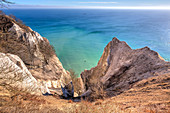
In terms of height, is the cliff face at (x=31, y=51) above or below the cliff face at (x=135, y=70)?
above

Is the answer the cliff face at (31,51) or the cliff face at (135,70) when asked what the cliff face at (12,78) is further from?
the cliff face at (31,51)

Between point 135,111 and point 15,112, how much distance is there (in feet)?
19.2

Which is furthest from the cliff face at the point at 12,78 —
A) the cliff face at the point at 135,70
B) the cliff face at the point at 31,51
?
the cliff face at the point at 31,51

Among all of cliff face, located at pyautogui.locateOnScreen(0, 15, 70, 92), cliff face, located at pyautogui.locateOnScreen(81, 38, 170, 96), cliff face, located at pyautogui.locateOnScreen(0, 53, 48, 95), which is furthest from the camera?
cliff face, located at pyautogui.locateOnScreen(0, 15, 70, 92)

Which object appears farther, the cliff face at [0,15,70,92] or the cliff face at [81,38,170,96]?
the cliff face at [0,15,70,92]

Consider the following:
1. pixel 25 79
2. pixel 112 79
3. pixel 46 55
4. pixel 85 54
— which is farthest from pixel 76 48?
pixel 25 79

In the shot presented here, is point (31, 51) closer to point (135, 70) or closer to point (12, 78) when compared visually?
point (12, 78)

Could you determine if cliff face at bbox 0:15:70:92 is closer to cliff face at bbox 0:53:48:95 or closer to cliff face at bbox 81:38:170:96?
cliff face at bbox 0:53:48:95

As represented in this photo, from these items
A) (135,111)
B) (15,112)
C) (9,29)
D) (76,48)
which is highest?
(76,48)

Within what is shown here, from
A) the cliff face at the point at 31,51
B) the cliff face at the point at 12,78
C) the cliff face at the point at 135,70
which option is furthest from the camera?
the cliff face at the point at 31,51

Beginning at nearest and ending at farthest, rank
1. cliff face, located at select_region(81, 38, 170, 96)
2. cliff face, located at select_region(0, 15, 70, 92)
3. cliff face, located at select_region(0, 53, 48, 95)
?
cliff face, located at select_region(0, 53, 48, 95)
cliff face, located at select_region(81, 38, 170, 96)
cliff face, located at select_region(0, 15, 70, 92)

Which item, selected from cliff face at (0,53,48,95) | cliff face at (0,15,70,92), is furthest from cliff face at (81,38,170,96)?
cliff face at (0,15,70,92)

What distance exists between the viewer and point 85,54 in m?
67.4

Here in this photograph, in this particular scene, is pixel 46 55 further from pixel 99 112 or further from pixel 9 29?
pixel 99 112
